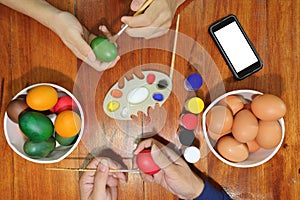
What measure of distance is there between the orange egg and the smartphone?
36 centimetres

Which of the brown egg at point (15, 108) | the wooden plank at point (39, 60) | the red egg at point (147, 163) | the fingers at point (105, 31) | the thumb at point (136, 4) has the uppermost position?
the thumb at point (136, 4)

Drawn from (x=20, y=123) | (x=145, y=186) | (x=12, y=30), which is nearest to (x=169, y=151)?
(x=145, y=186)

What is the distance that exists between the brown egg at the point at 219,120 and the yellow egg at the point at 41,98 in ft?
1.10

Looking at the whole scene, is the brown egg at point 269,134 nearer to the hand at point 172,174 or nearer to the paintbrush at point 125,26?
the hand at point 172,174

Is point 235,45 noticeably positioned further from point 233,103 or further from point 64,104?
point 64,104

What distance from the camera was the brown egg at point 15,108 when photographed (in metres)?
1.00

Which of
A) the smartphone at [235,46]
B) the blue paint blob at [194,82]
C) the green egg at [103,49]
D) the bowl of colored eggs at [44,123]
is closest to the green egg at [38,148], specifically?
the bowl of colored eggs at [44,123]

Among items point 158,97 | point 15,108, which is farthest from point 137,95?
point 15,108

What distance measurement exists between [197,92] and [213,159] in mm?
155

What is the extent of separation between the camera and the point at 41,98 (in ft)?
3.22

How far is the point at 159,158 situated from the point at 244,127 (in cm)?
19

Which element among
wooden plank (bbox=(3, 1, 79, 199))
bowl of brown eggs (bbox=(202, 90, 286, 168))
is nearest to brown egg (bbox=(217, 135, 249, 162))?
bowl of brown eggs (bbox=(202, 90, 286, 168))

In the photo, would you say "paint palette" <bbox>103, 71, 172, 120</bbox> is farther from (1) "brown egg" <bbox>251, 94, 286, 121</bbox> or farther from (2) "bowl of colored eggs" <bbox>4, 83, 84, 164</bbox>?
(1) "brown egg" <bbox>251, 94, 286, 121</bbox>

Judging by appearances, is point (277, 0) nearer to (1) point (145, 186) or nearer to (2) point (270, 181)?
(2) point (270, 181)
